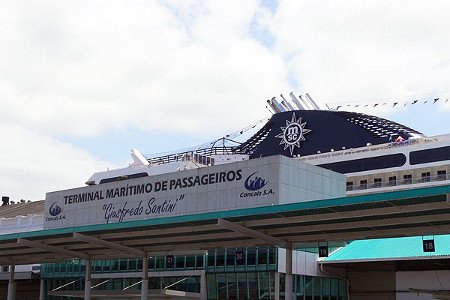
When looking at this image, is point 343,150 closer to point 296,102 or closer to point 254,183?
point 296,102

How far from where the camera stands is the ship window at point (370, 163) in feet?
166

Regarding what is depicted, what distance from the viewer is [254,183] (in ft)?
117

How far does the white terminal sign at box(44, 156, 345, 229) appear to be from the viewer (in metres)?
35.1

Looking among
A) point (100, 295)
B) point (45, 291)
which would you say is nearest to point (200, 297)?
point (100, 295)

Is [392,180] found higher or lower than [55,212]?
higher

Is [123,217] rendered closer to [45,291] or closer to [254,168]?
[254,168]

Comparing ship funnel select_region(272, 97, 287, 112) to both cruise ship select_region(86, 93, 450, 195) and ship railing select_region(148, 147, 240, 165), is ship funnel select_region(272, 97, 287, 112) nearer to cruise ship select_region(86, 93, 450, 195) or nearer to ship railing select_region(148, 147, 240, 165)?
cruise ship select_region(86, 93, 450, 195)

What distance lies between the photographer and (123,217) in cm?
3966

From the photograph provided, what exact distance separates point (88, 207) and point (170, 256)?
8764mm

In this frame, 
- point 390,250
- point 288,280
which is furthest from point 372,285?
point 288,280

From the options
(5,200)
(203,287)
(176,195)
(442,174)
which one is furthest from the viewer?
(5,200)

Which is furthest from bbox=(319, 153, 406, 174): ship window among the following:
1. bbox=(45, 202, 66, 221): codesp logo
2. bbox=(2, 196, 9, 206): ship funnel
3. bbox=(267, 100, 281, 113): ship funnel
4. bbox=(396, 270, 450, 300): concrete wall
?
bbox=(2, 196, 9, 206): ship funnel

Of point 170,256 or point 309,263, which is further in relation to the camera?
point 309,263

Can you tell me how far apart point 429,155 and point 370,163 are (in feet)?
15.1
